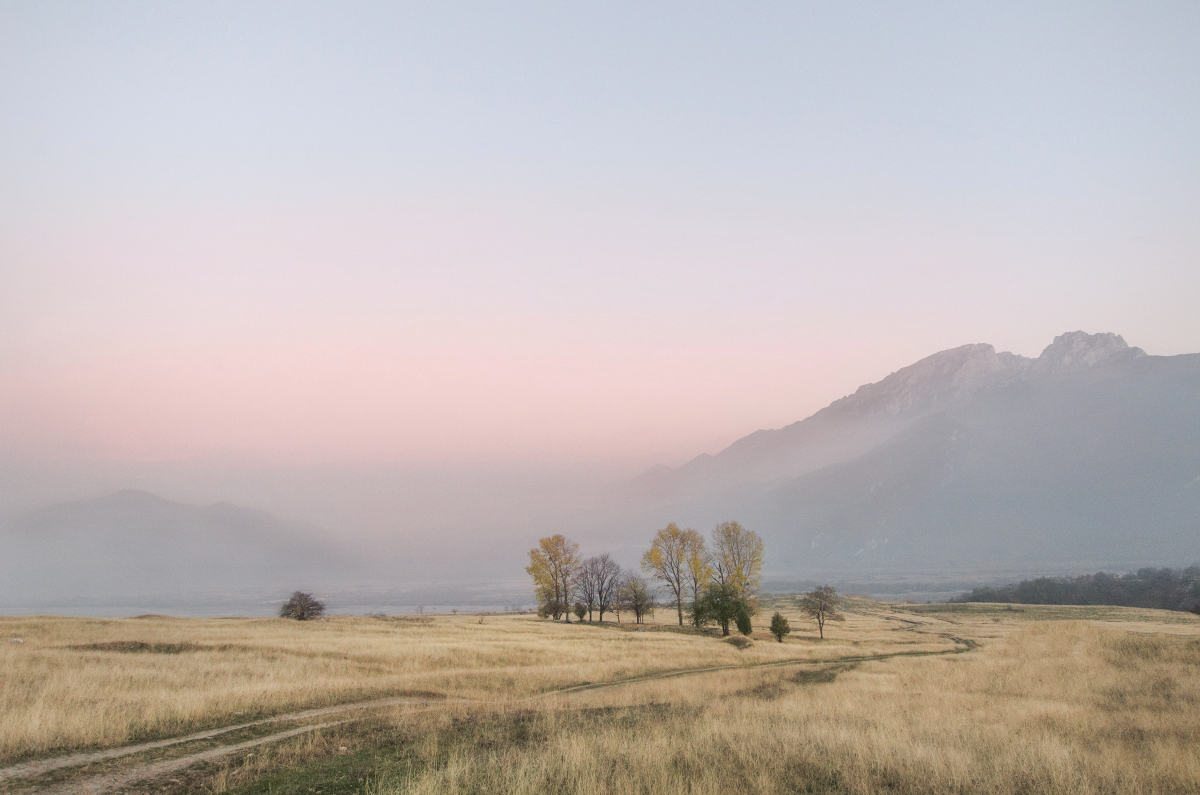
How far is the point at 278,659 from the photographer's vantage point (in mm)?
32938

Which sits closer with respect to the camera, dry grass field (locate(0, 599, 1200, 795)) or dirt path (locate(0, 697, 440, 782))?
dry grass field (locate(0, 599, 1200, 795))

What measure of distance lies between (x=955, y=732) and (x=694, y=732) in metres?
8.91

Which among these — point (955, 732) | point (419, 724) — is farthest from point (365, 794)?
point (955, 732)

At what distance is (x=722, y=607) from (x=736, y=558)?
40.2ft

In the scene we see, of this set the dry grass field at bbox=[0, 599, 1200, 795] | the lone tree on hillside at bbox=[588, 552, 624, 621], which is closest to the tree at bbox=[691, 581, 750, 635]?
the dry grass field at bbox=[0, 599, 1200, 795]

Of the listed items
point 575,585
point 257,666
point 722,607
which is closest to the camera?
point 257,666

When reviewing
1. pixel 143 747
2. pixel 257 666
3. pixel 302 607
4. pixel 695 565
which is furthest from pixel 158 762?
pixel 302 607

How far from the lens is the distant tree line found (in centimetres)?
12075

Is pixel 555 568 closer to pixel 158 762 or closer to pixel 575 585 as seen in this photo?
pixel 575 585

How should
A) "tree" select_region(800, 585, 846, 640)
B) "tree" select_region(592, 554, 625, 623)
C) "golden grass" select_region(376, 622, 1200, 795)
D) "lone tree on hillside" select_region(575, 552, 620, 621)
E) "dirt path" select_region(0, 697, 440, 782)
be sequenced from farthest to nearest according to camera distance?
"tree" select_region(592, 554, 625, 623) < "lone tree on hillside" select_region(575, 552, 620, 621) < "tree" select_region(800, 585, 846, 640) < "dirt path" select_region(0, 697, 440, 782) < "golden grass" select_region(376, 622, 1200, 795)

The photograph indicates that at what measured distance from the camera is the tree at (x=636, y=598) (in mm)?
80950

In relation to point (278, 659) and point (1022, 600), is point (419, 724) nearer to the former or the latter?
point (278, 659)

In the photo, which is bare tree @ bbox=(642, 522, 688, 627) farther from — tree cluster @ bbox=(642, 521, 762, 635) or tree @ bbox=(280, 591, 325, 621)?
tree @ bbox=(280, 591, 325, 621)

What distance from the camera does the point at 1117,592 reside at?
13412 cm
